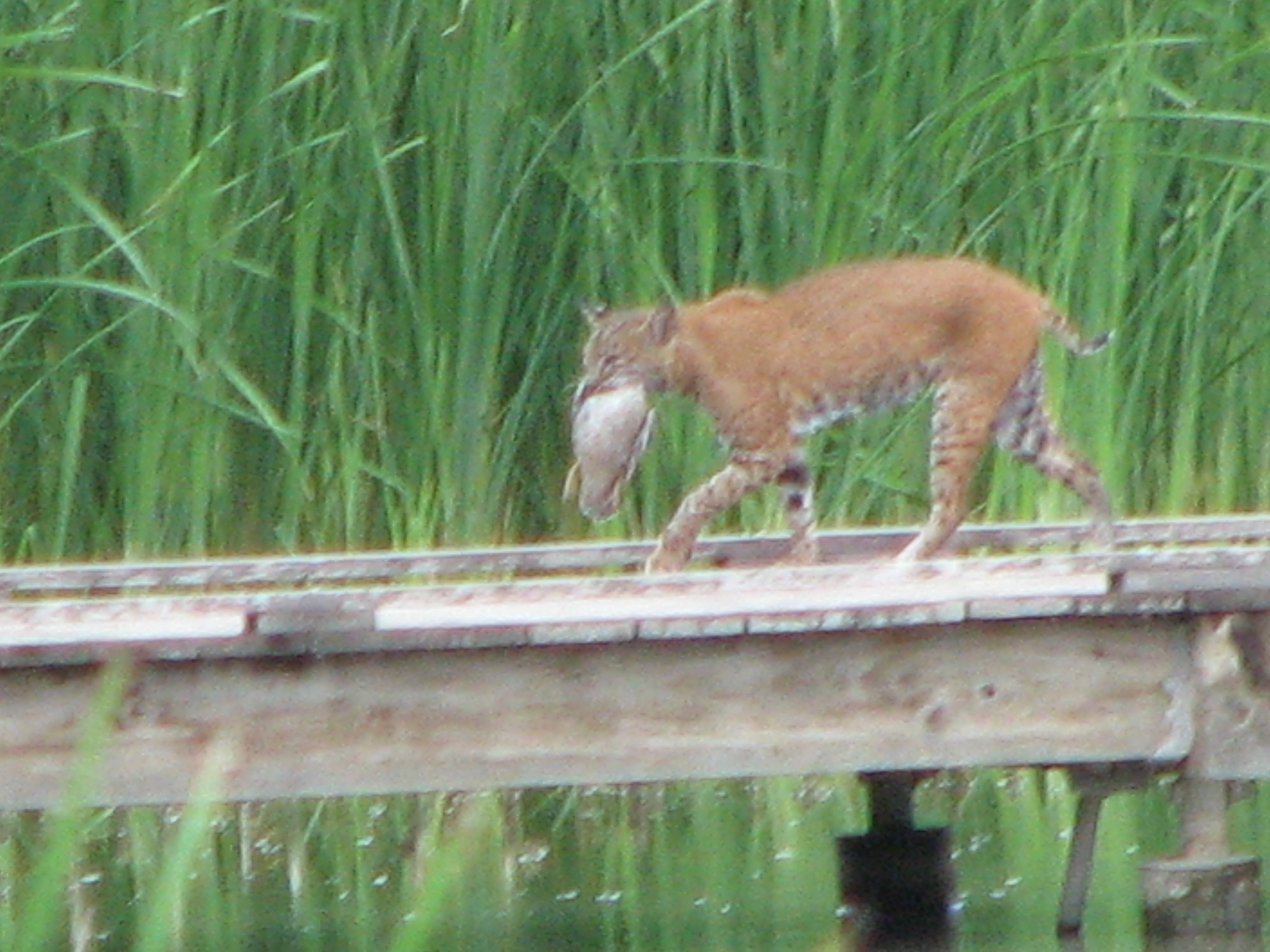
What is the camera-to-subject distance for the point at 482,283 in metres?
5.42

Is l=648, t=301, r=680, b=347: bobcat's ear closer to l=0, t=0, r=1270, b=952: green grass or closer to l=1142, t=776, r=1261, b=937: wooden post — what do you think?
l=0, t=0, r=1270, b=952: green grass

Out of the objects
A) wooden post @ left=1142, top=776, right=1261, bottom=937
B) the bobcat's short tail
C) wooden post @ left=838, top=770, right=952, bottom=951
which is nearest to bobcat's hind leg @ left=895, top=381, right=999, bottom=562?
the bobcat's short tail

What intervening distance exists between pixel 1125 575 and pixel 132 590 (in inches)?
78.5

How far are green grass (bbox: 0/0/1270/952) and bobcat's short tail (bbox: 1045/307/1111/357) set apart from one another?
23cm

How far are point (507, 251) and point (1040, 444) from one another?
113cm

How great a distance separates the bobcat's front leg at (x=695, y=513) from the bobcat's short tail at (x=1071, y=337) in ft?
2.01

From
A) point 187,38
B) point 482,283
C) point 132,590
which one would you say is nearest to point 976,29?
point 482,283

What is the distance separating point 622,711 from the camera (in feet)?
12.2

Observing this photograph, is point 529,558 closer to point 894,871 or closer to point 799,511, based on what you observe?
point 799,511

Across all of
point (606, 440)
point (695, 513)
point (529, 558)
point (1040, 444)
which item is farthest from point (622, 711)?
point (1040, 444)

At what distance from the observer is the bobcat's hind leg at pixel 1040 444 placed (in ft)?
15.9

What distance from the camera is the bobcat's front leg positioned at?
14.8 ft

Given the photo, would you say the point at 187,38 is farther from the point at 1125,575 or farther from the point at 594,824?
the point at 1125,575

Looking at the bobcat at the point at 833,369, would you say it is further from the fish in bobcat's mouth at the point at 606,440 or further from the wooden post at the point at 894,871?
the wooden post at the point at 894,871
